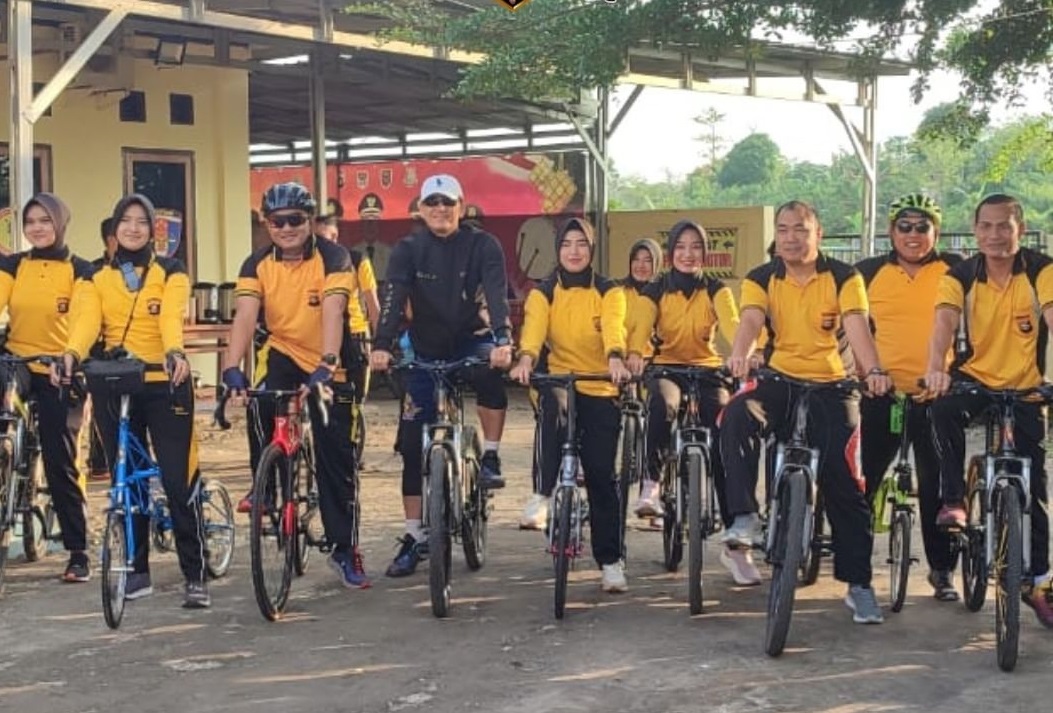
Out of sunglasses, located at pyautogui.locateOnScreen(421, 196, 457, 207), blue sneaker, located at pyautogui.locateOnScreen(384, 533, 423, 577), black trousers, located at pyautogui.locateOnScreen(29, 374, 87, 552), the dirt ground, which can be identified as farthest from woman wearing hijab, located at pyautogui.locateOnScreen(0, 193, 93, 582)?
sunglasses, located at pyautogui.locateOnScreen(421, 196, 457, 207)

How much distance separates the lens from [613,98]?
17734mm

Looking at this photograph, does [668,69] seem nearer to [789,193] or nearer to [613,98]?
[613,98]

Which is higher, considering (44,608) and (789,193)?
(789,193)

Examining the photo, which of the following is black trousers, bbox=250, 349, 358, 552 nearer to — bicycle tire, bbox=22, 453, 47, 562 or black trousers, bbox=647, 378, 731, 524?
bicycle tire, bbox=22, 453, 47, 562

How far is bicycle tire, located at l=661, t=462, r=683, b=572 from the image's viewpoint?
7215mm

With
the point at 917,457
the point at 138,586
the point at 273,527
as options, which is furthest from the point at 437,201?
the point at 917,457

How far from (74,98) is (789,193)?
44078 mm

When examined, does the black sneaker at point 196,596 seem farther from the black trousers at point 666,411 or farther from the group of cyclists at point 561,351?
the black trousers at point 666,411

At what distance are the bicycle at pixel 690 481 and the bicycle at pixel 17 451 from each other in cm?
300

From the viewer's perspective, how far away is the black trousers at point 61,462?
282 inches

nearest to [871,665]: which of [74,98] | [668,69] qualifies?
[74,98]

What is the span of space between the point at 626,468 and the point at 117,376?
8.42 feet

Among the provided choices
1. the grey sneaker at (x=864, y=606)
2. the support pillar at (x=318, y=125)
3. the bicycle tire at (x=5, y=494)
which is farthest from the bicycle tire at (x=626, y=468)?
the support pillar at (x=318, y=125)

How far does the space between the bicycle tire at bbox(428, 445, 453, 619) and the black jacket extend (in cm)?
79
